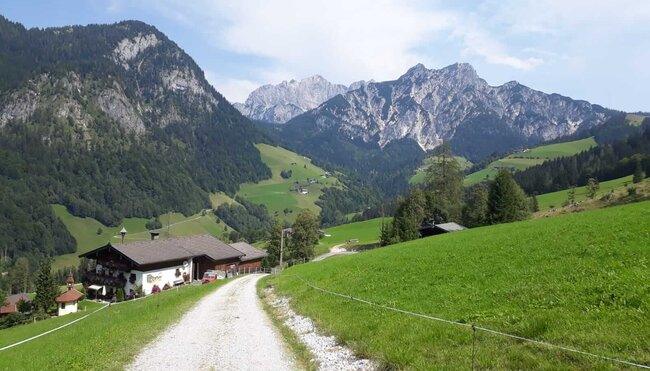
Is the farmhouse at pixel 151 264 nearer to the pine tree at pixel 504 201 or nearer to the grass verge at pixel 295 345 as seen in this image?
the grass verge at pixel 295 345

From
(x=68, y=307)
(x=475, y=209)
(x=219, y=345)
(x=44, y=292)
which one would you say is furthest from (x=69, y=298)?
(x=475, y=209)

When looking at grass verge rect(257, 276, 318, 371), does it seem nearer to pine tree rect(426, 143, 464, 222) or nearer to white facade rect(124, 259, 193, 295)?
white facade rect(124, 259, 193, 295)

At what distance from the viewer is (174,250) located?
84250mm

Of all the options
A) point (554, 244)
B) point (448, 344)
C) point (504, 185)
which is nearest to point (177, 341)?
point (448, 344)

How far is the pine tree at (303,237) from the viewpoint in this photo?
106m

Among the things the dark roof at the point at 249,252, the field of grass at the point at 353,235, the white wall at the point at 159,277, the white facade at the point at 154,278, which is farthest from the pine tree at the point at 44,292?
the field of grass at the point at 353,235

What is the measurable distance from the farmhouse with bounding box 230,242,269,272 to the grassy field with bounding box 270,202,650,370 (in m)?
75.9

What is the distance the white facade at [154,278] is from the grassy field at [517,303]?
181ft

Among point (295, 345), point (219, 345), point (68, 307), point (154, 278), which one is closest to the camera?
point (295, 345)

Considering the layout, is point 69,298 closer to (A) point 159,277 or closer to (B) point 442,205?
(A) point 159,277

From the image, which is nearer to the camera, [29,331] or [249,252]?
[29,331]

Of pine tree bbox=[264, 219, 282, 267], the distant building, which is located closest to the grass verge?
the distant building

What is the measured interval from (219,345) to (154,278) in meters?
65.3

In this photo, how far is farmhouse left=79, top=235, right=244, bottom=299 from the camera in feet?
249
